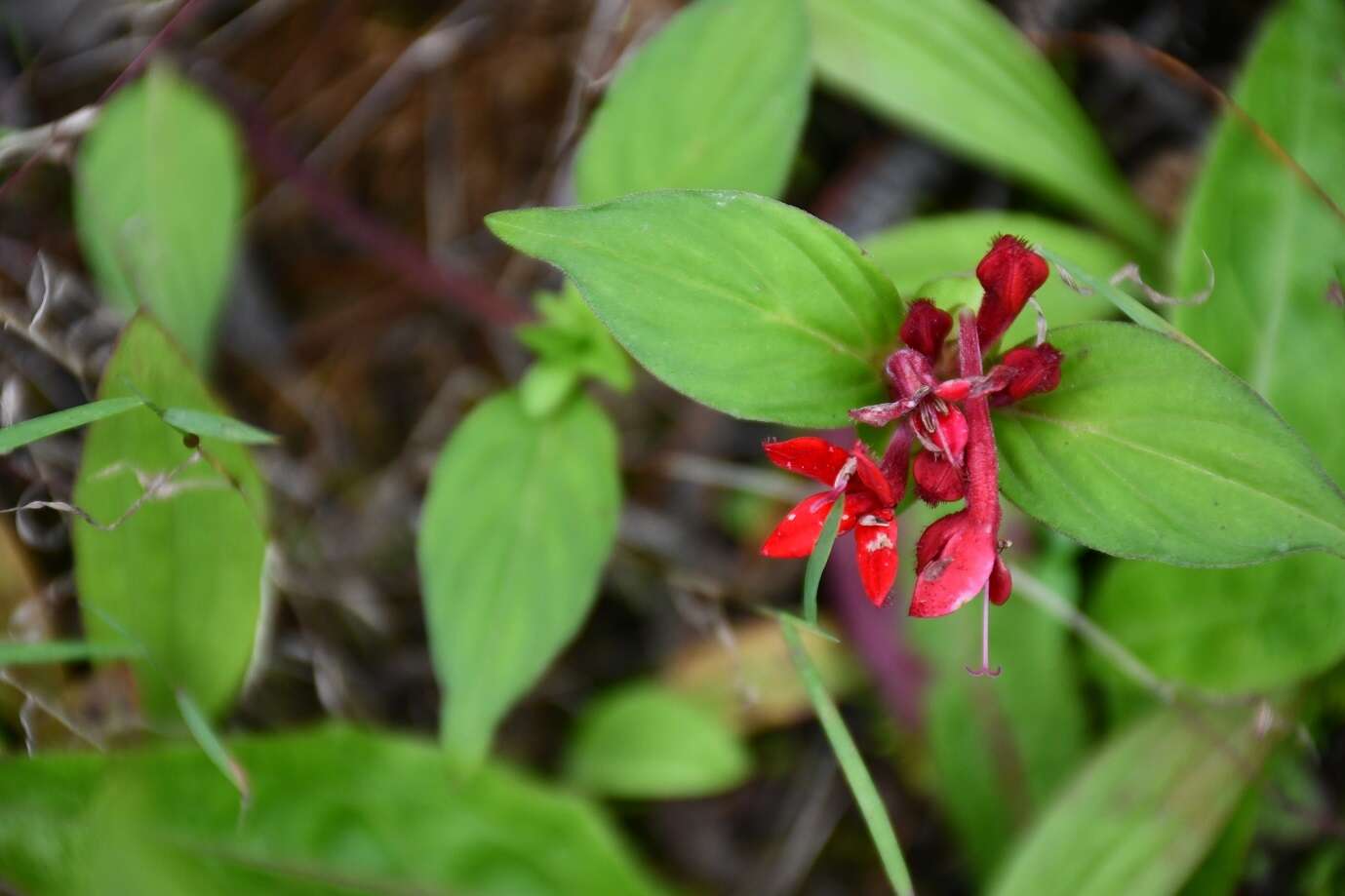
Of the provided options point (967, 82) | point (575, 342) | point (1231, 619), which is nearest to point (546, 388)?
point (575, 342)

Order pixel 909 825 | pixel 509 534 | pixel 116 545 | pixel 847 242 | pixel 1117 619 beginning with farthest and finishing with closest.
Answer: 1. pixel 909 825
2. pixel 1117 619
3. pixel 116 545
4. pixel 509 534
5. pixel 847 242

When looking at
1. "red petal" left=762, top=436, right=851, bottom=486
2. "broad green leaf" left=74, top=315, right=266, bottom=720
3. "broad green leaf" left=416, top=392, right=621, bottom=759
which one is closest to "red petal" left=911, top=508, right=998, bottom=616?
"red petal" left=762, top=436, right=851, bottom=486

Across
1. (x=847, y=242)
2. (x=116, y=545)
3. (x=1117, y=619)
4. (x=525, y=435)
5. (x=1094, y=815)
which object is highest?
(x=847, y=242)

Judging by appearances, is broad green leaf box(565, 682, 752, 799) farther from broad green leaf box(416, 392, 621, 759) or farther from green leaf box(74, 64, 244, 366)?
green leaf box(74, 64, 244, 366)

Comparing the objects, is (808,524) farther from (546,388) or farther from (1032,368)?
(546,388)

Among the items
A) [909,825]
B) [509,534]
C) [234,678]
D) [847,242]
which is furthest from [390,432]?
[847,242]

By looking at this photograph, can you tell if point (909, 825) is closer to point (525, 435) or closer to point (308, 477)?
point (525, 435)
